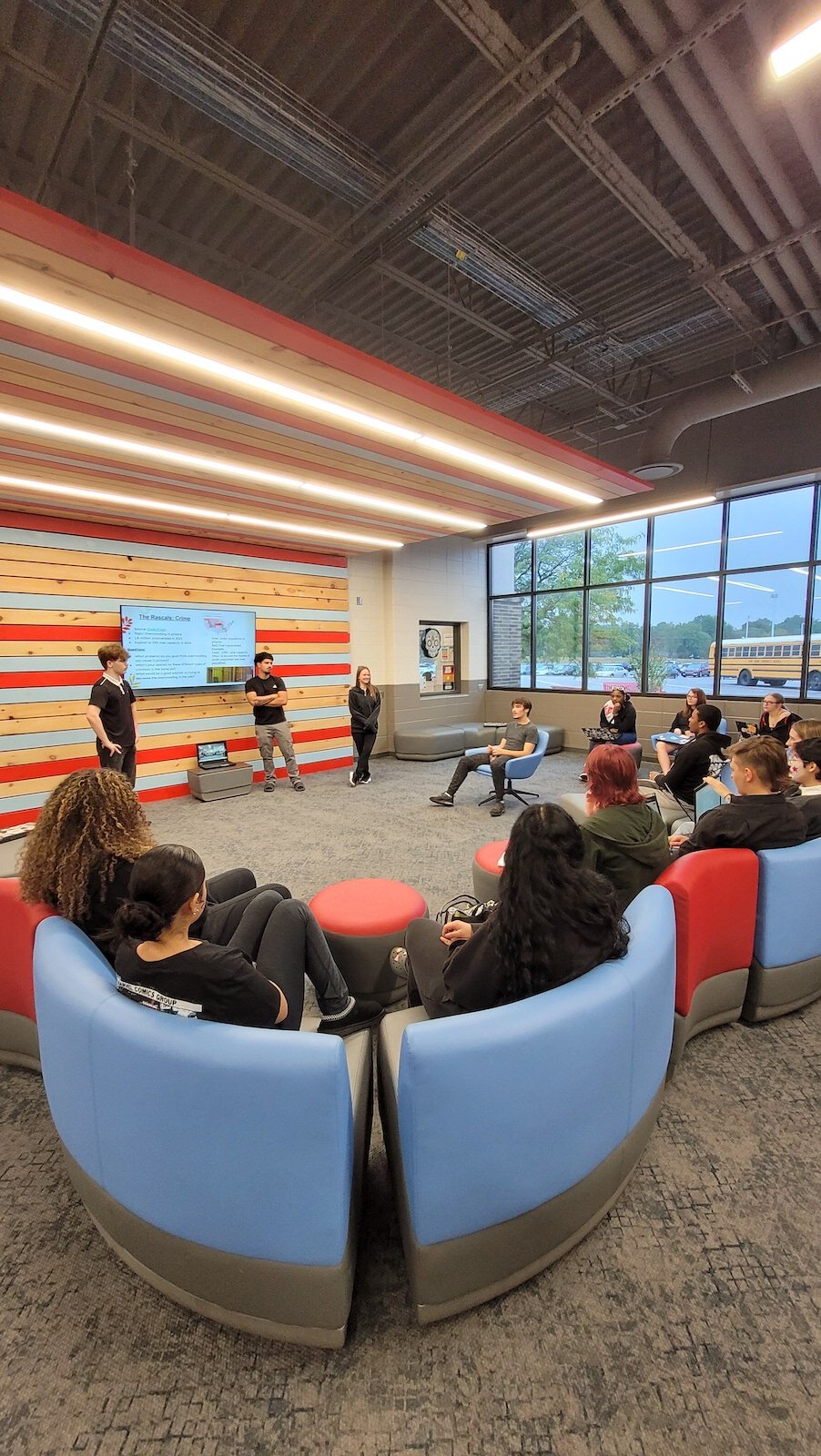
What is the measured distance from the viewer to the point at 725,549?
294 inches

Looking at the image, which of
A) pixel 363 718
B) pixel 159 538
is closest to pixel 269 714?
pixel 363 718

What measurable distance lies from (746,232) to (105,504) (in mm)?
5238

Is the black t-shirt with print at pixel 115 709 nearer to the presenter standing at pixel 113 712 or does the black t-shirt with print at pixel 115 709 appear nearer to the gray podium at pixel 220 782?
the presenter standing at pixel 113 712

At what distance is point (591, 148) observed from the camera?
9.82 ft

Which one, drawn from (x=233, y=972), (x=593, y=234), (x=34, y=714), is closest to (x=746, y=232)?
(x=593, y=234)

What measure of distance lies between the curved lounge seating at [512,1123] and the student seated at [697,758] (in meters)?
2.70

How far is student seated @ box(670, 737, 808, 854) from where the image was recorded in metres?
2.26

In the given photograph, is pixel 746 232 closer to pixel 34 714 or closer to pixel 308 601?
pixel 308 601

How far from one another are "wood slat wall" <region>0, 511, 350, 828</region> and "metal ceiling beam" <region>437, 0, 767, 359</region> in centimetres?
500

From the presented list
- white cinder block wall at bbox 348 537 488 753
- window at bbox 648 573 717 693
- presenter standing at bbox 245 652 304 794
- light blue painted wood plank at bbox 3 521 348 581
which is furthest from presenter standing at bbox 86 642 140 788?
window at bbox 648 573 717 693

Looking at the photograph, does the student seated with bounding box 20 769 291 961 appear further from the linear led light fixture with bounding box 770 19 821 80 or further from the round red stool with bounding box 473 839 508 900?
the linear led light fixture with bounding box 770 19 821 80

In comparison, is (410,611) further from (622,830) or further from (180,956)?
(180,956)

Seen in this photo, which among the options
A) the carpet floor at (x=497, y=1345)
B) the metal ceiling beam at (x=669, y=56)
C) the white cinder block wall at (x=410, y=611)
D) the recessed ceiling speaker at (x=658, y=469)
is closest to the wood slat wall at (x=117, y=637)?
the white cinder block wall at (x=410, y=611)

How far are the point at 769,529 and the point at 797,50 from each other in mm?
5800
